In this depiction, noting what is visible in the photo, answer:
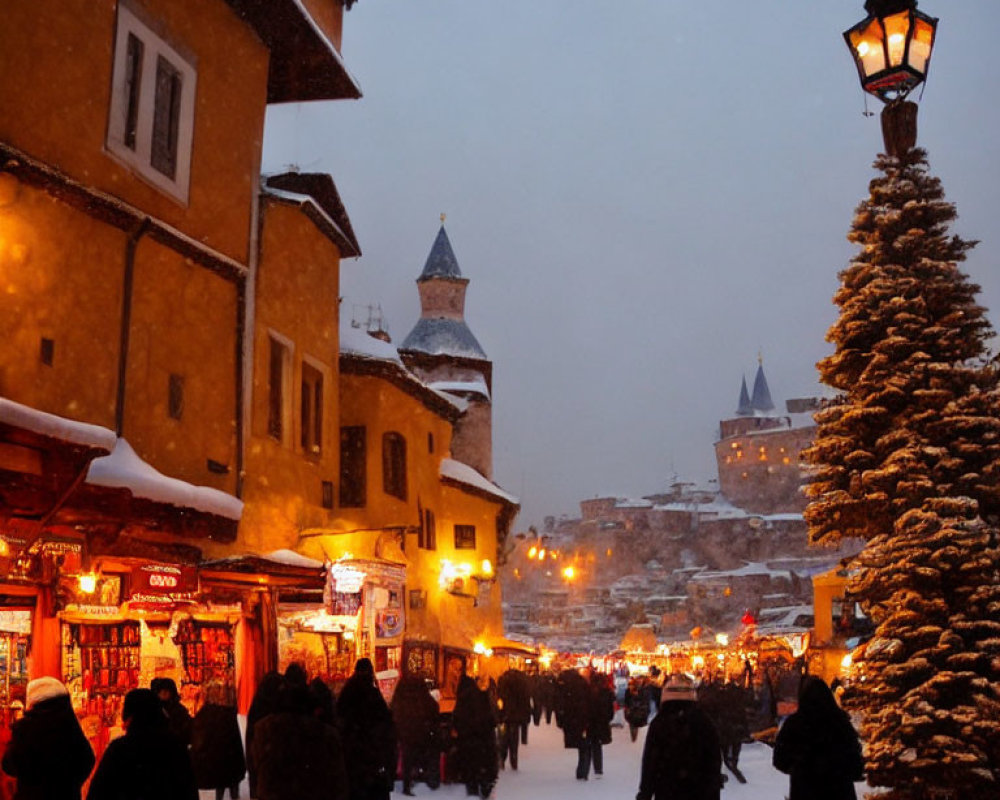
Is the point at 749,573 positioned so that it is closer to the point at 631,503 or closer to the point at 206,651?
the point at 631,503

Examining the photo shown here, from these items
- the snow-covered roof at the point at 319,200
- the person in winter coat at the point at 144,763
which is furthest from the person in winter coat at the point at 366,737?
the snow-covered roof at the point at 319,200

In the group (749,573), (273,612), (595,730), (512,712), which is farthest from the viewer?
(749,573)

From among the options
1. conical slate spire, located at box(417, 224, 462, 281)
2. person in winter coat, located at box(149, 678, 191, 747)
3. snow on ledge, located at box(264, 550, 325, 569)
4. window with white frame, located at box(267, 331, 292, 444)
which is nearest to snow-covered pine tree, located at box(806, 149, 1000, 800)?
person in winter coat, located at box(149, 678, 191, 747)

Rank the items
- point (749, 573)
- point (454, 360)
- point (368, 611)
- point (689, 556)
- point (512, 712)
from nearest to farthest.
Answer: point (368, 611), point (512, 712), point (454, 360), point (749, 573), point (689, 556)

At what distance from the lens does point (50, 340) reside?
10.7 metres

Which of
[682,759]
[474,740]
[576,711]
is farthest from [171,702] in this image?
[576,711]

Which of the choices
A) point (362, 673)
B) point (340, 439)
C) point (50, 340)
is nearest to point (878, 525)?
point (362, 673)

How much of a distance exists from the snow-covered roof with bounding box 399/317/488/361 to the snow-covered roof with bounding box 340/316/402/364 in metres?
19.6

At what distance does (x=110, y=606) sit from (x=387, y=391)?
32.9 ft

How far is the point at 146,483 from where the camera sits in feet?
33.7

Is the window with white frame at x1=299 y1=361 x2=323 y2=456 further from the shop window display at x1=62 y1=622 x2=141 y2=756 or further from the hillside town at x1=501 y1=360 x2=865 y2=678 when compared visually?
the hillside town at x1=501 y1=360 x2=865 y2=678

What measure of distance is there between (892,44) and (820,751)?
456cm

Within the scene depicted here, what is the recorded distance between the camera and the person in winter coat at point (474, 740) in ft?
44.5

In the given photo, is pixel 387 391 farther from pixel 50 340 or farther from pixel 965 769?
pixel 965 769
